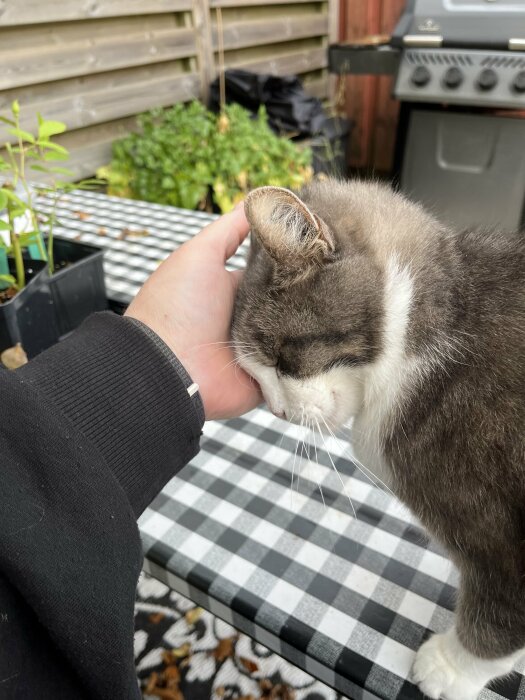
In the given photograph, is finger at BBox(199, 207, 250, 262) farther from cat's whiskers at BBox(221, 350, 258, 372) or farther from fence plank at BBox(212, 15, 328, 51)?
fence plank at BBox(212, 15, 328, 51)

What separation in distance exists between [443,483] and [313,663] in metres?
0.26

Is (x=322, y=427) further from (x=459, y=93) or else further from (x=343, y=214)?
(x=459, y=93)

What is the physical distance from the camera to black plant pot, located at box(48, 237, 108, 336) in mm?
1097

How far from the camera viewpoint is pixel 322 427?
0.77m

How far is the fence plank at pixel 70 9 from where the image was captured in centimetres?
226

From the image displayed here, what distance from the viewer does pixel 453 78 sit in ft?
7.65

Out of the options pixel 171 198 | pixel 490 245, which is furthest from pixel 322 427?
pixel 171 198

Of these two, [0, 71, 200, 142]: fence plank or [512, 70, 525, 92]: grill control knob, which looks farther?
[0, 71, 200, 142]: fence plank

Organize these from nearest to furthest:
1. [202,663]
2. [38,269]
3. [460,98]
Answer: [38,269] < [202,663] < [460,98]

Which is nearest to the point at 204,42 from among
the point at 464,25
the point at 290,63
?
the point at 290,63

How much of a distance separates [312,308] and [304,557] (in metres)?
0.34

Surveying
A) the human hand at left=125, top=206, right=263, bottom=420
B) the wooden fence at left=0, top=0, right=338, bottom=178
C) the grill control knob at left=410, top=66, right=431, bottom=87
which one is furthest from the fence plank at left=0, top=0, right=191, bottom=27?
the human hand at left=125, top=206, right=263, bottom=420

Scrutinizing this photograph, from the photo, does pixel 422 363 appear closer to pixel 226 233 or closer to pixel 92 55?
pixel 226 233

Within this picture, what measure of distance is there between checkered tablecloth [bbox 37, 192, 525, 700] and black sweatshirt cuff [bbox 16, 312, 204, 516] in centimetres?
11
